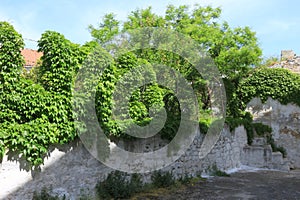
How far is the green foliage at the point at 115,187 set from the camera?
5773mm

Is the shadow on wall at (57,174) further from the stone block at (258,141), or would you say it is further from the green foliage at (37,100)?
the stone block at (258,141)

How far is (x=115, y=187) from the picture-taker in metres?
5.87

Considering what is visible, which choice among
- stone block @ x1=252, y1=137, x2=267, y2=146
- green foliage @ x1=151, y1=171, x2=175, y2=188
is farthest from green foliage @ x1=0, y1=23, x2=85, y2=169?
stone block @ x1=252, y1=137, x2=267, y2=146

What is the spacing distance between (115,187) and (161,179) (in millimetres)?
1596

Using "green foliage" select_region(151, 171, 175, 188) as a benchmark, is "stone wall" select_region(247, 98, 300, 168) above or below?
above

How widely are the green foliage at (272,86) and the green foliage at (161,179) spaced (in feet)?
27.1

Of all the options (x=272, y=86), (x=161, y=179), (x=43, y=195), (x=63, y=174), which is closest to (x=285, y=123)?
(x=272, y=86)

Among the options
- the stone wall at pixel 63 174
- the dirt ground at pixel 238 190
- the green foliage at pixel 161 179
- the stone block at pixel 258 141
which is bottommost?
the dirt ground at pixel 238 190

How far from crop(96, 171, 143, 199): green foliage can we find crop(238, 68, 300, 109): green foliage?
31.6 ft

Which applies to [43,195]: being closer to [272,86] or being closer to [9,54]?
[9,54]

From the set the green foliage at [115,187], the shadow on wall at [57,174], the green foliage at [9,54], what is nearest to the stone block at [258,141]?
the green foliage at [115,187]

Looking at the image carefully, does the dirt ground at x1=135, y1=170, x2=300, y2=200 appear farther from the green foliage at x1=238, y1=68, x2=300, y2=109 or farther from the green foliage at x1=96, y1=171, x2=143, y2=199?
the green foliage at x1=238, y1=68, x2=300, y2=109

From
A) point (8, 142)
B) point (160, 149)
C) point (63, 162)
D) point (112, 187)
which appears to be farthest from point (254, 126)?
point (8, 142)

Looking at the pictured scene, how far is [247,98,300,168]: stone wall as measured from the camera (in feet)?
43.0
